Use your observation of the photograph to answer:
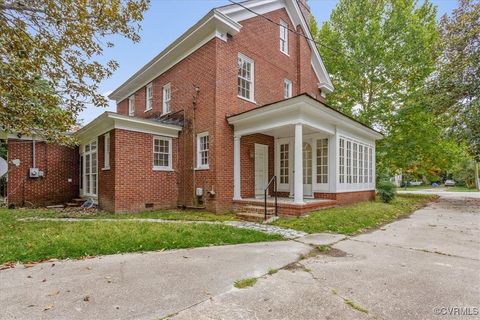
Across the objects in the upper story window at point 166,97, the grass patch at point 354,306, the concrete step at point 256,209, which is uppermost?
the upper story window at point 166,97

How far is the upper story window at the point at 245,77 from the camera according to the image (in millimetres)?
11023

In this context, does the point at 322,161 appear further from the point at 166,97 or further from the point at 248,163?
the point at 166,97

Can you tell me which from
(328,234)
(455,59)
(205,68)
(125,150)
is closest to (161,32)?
(205,68)

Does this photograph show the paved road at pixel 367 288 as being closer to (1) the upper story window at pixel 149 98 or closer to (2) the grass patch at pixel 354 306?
(2) the grass patch at pixel 354 306

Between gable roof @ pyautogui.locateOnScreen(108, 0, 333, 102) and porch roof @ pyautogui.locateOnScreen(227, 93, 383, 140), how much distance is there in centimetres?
315

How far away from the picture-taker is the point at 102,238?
564 cm

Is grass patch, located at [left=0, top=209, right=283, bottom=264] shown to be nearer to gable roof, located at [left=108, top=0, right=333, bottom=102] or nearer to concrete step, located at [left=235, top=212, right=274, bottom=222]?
concrete step, located at [left=235, top=212, right=274, bottom=222]

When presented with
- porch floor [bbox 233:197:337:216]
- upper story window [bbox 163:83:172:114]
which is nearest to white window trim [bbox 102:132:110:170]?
upper story window [bbox 163:83:172:114]

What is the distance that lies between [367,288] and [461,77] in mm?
15919

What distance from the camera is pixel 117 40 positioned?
8188 mm

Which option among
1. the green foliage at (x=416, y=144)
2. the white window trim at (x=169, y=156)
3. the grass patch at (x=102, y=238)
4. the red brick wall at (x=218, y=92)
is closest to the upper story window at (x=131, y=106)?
the red brick wall at (x=218, y=92)

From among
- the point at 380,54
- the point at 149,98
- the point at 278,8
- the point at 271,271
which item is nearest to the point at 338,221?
the point at 271,271

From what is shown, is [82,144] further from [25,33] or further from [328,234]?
[328,234]

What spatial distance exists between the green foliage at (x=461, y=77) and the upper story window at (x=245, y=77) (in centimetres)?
1079
